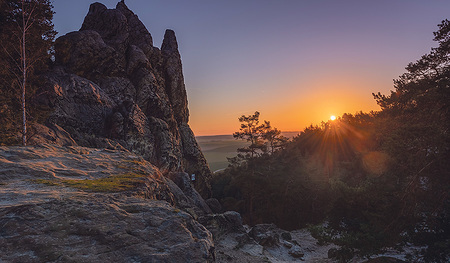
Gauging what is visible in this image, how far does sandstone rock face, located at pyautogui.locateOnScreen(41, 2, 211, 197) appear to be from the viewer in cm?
1970

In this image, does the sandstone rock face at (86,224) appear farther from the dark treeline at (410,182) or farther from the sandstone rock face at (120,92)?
the sandstone rock face at (120,92)

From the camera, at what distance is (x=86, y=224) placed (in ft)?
13.4

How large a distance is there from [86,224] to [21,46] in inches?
736

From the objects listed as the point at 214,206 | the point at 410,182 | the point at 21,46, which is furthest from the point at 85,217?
the point at 214,206

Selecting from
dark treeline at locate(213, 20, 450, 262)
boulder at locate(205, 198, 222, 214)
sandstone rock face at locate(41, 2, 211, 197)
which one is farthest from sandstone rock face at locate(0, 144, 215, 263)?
boulder at locate(205, 198, 222, 214)

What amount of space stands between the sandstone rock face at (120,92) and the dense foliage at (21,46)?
217cm

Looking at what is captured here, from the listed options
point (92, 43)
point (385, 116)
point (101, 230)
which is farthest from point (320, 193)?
point (92, 43)

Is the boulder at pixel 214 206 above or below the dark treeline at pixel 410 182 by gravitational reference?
below

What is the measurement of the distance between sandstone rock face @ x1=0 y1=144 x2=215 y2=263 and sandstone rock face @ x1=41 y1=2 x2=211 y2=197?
11.9m

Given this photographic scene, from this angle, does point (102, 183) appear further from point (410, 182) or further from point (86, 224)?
point (410, 182)

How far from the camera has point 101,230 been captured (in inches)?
160

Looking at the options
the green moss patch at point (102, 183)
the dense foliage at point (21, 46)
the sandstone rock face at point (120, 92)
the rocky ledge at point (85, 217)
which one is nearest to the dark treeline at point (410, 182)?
the rocky ledge at point (85, 217)

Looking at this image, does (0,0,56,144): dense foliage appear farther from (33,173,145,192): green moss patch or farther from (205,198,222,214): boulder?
(205,198,222,214): boulder

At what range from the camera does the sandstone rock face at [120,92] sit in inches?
776
